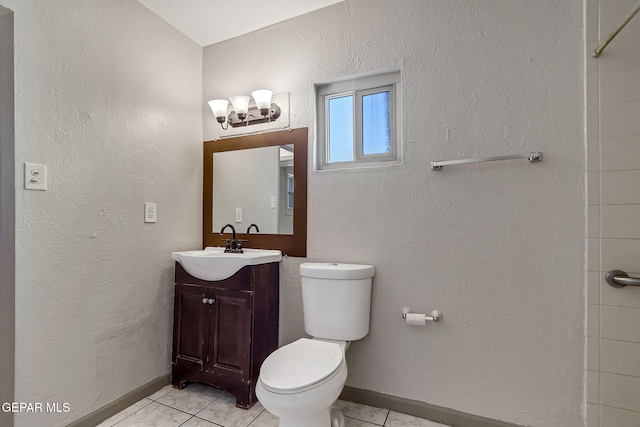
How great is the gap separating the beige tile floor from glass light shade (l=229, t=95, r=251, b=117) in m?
1.74

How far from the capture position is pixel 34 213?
1.38m

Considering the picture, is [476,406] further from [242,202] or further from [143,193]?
[143,193]

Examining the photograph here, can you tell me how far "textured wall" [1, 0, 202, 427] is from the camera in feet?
4.51

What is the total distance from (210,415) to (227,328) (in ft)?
1.41

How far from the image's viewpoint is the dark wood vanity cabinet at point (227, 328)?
173cm
